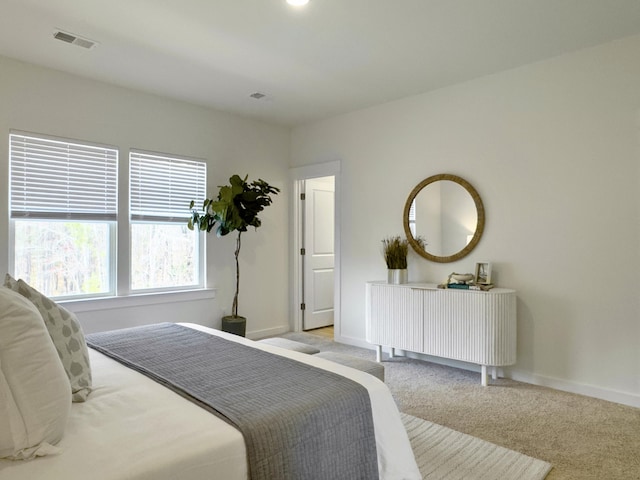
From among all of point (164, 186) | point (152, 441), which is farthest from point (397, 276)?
point (152, 441)

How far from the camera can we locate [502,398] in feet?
10.3

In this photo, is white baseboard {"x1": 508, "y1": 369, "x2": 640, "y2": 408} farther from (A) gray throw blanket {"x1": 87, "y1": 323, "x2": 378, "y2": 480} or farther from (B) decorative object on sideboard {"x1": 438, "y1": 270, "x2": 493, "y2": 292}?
(A) gray throw blanket {"x1": 87, "y1": 323, "x2": 378, "y2": 480}

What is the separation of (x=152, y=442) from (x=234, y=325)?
3.27 metres

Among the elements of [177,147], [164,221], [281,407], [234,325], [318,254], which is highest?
[177,147]

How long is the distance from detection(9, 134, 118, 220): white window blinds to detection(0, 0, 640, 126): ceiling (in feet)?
2.16

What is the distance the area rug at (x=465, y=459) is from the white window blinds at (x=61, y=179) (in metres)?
3.23

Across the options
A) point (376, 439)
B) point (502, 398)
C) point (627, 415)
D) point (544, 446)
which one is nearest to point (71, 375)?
point (376, 439)

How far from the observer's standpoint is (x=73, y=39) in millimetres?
3025

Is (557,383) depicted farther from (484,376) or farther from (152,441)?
(152,441)

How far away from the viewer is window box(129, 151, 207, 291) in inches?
163

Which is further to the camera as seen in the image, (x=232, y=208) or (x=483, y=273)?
(x=232, y=208)

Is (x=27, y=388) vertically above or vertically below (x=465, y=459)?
above

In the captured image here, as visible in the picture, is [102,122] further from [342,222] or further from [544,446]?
[544,446]

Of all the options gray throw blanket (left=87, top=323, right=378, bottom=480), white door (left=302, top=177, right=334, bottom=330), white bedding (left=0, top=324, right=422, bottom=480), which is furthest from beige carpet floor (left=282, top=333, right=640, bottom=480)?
white door (left=302, top=177, right=334, bottom=330)
